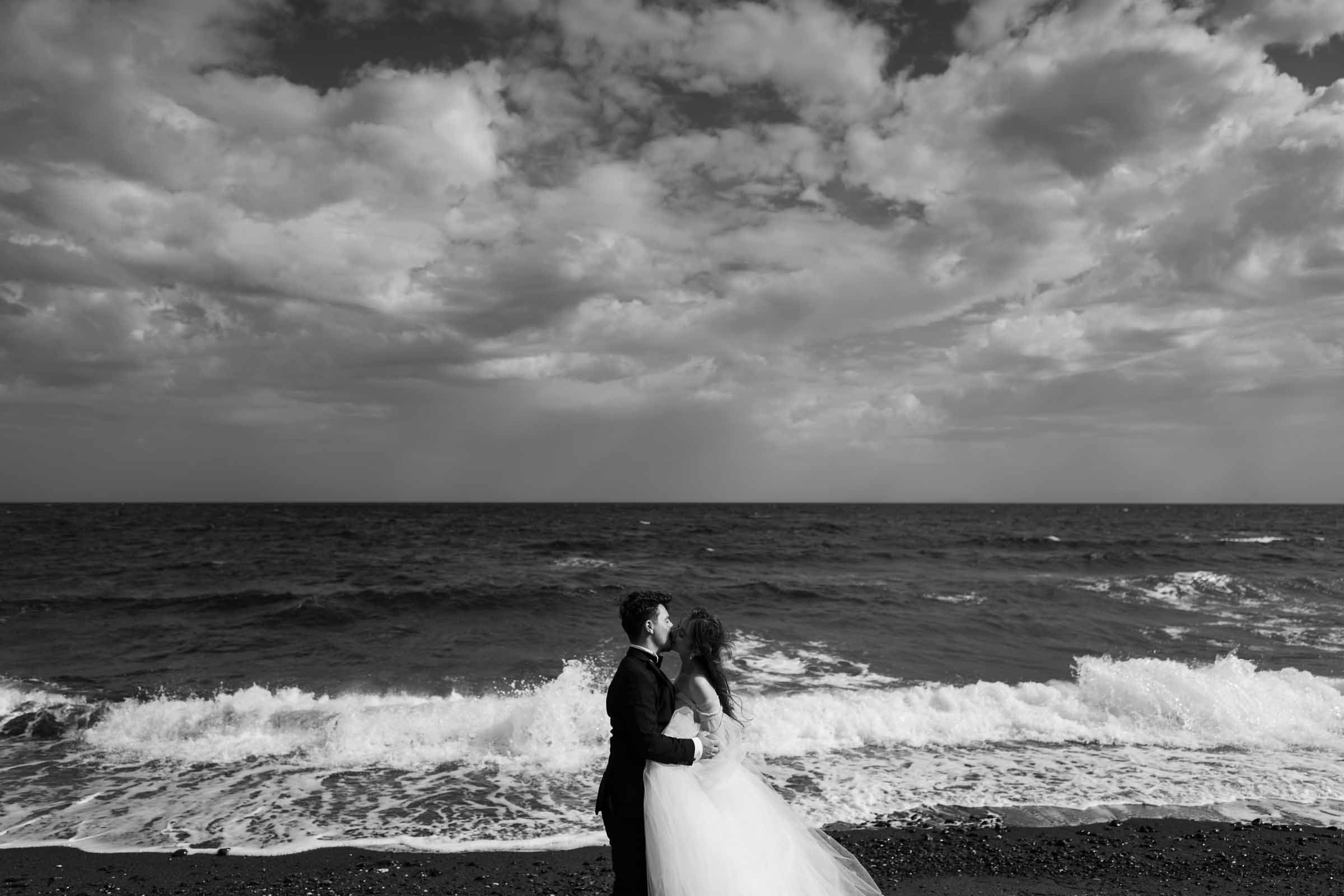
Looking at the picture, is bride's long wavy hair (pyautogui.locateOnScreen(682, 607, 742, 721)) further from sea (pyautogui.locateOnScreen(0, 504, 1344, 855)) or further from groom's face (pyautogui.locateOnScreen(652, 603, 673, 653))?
sea (pyautogui.locateOnScreen(0, 504, 1344, 855))

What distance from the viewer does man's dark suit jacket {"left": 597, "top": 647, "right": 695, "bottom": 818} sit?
13.9 ft

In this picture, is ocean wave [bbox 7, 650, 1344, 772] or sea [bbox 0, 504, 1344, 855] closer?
sea [bbox 0, 504, 1344, 855]

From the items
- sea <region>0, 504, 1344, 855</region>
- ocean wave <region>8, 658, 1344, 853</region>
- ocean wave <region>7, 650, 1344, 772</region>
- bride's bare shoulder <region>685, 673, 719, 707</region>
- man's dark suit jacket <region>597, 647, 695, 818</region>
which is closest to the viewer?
man's dark suit jacket <region>597, 647, 695, 818</region>

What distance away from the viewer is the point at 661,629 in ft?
14.5

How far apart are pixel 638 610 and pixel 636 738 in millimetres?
668

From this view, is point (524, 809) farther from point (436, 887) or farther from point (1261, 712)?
point (1261, 712)

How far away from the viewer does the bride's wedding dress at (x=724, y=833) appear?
14.0 feet

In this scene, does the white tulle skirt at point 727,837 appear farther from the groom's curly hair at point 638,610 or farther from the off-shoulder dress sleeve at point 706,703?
the groom's curly hair at point 638,610

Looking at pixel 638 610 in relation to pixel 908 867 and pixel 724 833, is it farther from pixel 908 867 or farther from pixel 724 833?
pixel 908 867

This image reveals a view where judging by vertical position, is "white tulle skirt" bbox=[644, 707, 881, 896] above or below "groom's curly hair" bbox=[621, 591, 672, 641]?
below

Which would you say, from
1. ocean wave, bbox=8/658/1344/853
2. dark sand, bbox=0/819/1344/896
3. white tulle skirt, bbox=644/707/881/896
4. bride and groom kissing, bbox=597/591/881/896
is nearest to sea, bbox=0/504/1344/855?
ocean wave, bbox=8/658/1344/853

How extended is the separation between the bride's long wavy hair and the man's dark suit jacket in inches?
15.0

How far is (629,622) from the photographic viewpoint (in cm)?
439

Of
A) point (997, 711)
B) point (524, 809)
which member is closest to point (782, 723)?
point (997, 711)
